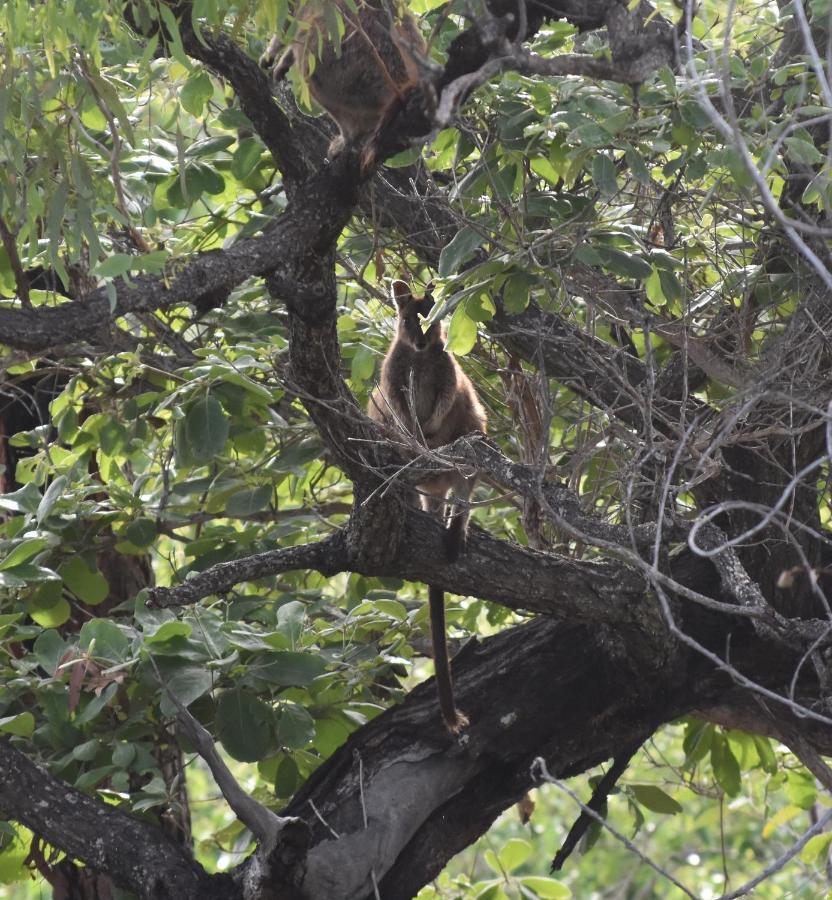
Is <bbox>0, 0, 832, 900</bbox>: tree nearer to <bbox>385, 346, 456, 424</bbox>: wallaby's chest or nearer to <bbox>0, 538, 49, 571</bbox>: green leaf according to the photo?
<bbox>0, 538, 49, 571</bbox>: green leaf

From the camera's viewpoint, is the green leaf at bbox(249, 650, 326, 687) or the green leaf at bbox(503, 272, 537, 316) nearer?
the green leaf at bbox(503, 272, 537, 316)

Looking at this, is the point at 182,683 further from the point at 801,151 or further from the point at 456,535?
the point at 801,151

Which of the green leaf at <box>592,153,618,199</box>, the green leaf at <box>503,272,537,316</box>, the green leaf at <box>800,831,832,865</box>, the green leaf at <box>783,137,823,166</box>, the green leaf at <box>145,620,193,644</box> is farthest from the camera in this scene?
the green leaf at <box>800,831,832,865</box>

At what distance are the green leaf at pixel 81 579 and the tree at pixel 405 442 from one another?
0.06 ft

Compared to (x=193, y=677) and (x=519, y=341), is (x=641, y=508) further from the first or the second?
(x=193, y=677)

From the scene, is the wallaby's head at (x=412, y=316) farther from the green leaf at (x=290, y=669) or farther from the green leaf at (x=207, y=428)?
the green leaf at (x=290, y=669)

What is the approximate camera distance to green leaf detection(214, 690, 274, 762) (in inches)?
183

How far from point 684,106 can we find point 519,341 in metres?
1.58

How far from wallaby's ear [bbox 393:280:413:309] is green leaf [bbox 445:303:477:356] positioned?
1.38 metres

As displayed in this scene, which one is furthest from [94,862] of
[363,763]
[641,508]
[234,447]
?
[641,508]

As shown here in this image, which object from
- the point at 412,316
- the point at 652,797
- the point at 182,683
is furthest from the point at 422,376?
the point at 652,797

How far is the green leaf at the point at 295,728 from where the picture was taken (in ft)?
15.3

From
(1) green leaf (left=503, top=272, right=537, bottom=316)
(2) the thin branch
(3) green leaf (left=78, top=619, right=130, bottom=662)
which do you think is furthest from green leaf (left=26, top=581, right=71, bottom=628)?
(1) green leaf (left=503, top=272, right=537, bottom=316)

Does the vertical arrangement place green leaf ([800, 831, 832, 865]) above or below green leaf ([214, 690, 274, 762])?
below
